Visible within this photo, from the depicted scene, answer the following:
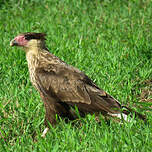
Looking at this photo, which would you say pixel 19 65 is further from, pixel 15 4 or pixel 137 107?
pixel 15 4

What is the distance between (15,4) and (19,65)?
10.5 ft

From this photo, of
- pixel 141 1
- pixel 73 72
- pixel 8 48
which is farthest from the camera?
pixel 141 1

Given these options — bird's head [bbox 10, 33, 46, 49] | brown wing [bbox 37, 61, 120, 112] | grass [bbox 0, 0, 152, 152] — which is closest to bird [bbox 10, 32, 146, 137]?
brown wing [bbox 37, 61, 120, 112]

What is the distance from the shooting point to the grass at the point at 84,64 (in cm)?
417

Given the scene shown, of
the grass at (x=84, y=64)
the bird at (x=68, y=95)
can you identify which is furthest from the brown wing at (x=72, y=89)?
the grass at (x=84, y=64)

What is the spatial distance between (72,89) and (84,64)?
1.39m

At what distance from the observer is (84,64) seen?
20.4 ft

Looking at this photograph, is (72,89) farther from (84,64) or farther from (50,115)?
(84,64)

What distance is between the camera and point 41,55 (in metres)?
5.20

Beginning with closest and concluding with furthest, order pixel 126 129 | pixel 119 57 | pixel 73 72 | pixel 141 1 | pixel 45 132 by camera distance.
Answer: pixel 126 129, pixel 45 132, pixel 73 72, pixel 119 57, pixel 141 1

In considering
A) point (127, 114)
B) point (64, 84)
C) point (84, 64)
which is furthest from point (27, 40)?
point (127, 114)

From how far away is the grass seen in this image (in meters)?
4.17

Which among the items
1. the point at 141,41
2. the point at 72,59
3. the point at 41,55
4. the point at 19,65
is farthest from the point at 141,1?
the point at 41,55

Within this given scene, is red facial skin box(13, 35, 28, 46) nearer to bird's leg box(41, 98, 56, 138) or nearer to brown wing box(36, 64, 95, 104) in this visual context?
brown wing box(36, 64, 95, 104)
